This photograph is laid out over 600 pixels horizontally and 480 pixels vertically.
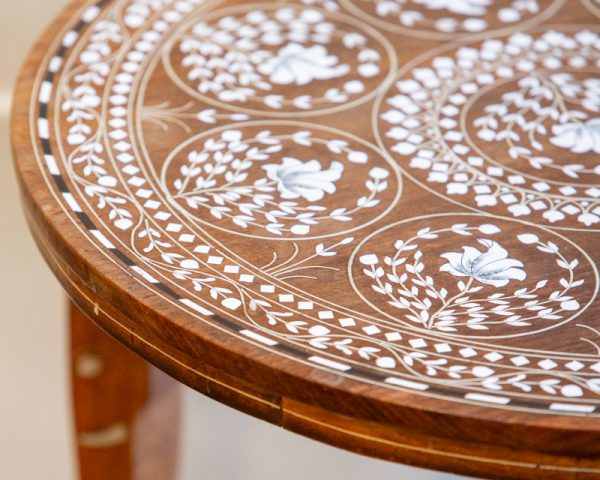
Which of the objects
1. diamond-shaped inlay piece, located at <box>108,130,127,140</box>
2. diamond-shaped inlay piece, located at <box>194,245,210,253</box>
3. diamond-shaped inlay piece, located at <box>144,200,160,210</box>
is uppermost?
diamond-shaped inlay piece, located at <box>108,130,127,140</box>

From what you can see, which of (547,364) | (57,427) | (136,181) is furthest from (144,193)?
(57,427)

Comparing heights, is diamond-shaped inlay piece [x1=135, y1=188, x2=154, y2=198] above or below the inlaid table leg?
above

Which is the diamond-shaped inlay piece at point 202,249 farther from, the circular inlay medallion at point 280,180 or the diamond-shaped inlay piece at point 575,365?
the diamond-shaped inlay piece at point 575,365

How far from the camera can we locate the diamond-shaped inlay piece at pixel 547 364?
73 cm

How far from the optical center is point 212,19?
1.12 m

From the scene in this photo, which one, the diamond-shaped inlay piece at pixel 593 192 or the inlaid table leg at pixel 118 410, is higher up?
the diamond-shaped inlay piece at pixel 593 192

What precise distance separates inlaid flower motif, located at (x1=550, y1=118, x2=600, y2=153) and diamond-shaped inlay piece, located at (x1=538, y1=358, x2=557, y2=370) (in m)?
0.28

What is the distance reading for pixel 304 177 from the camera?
2.97 ft

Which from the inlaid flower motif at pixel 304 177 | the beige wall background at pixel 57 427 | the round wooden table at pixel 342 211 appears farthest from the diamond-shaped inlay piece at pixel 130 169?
the beige wall background at pixel 57 427

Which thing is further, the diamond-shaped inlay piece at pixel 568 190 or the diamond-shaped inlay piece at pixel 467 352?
the diamond-shaped inlay piece at pixel 568 190

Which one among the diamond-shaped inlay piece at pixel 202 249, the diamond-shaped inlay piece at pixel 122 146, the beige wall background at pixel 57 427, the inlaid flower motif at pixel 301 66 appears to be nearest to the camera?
the diamond-shaped inlay piece at pixel 202 249

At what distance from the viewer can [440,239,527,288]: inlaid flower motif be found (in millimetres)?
812

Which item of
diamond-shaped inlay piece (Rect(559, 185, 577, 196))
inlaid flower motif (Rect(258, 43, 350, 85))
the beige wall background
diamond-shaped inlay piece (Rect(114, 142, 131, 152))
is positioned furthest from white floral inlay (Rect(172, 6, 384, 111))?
the beige wall background

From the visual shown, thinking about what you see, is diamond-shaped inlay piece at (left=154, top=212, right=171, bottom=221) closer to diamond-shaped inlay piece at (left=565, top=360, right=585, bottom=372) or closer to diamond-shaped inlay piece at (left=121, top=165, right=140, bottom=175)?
diamond-shaped inlay piece at (left=121, top=165, right=140, bottom=175)
